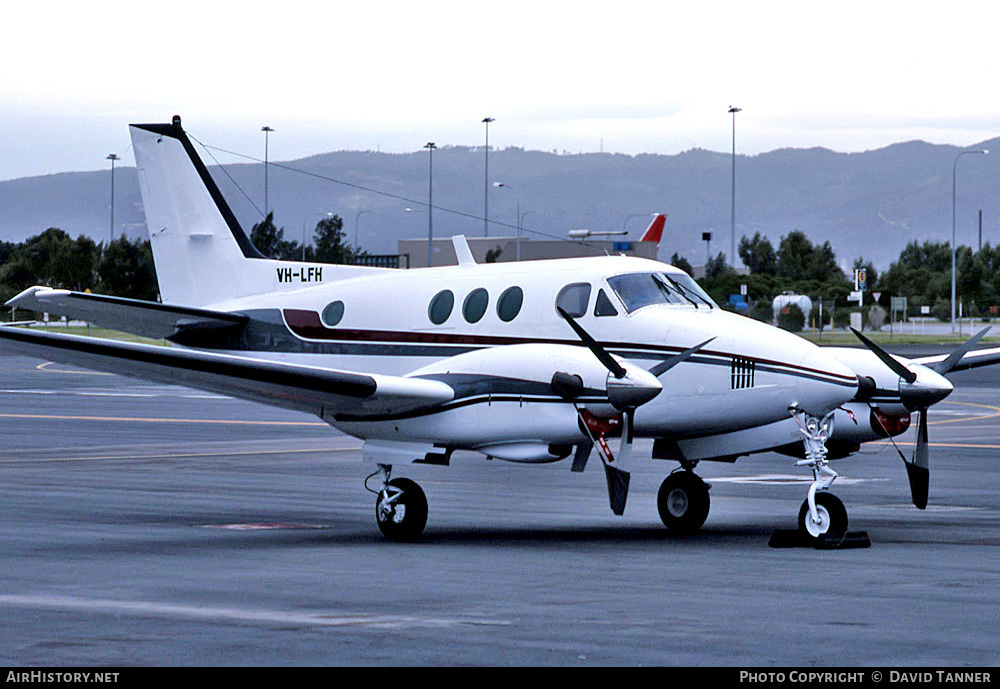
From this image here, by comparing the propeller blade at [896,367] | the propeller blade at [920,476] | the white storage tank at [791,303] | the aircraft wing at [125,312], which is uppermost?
the white storage tank at [791,303]

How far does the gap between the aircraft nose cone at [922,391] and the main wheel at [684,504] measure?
256cm

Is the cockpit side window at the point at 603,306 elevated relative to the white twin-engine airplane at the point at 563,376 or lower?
elevated

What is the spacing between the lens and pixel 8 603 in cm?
1188

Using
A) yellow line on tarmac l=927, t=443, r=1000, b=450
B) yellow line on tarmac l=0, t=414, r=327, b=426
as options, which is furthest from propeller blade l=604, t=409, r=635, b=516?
yellow line on tarmac l=0, t=414, r=327, b=426

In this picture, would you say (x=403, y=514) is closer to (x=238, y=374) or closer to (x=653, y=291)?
(x=238, y=374)

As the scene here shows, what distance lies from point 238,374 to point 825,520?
6.60 metres

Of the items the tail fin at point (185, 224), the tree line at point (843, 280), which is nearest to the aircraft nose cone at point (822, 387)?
the tail fin at point (185, 224)

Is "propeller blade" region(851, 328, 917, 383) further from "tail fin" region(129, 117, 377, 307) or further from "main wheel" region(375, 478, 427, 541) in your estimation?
"tail fin" region(129, 117, 377, 307)

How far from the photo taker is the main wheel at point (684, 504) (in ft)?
56.4

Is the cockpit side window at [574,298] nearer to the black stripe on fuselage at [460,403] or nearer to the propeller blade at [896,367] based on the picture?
the black stripe on fuselage at [460,403]

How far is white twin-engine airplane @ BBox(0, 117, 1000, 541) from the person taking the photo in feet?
51.7

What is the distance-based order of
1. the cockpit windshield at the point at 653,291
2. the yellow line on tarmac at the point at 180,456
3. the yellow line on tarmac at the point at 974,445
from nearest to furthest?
1. the cockpit windshield at the point at 653,291
2. the yellow line on tarmac at the point at 180,456
3. the yellow line on tarmac at the point at 974,445

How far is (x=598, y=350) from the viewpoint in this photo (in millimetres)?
15828

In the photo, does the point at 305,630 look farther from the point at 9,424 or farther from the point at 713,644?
the point at 9,424
